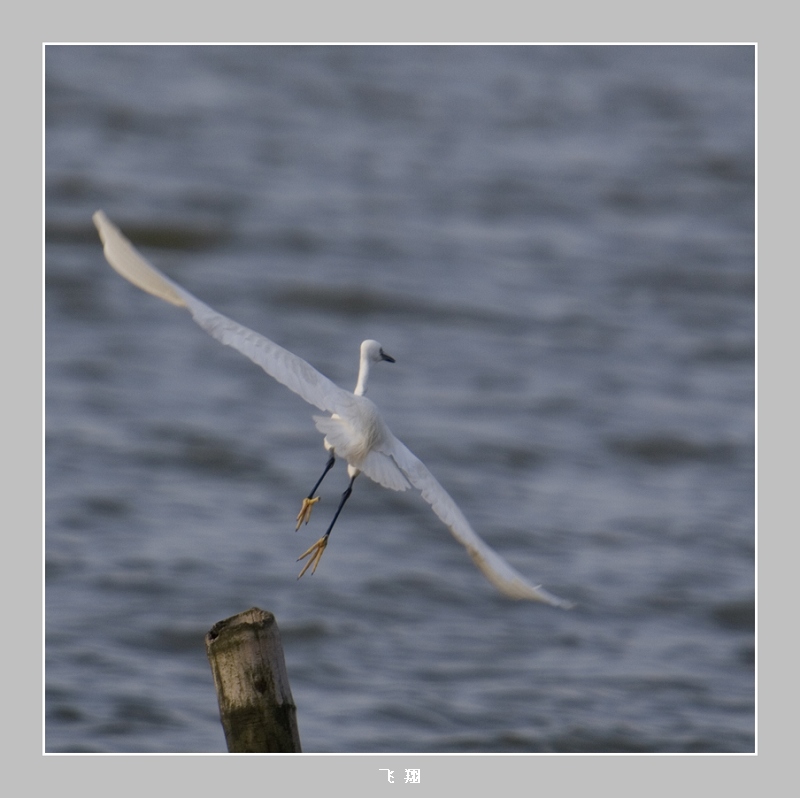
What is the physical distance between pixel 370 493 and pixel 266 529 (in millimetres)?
1239

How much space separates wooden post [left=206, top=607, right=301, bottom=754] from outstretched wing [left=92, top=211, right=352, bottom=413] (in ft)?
2.23

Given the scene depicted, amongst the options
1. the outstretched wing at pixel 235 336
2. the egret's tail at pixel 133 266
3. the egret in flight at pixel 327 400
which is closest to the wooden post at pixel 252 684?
the egret in flight at pixel 327 400

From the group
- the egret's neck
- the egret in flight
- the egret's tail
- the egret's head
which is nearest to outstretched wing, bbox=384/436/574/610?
the egret in flight

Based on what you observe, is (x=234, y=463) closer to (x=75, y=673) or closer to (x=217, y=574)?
(x=217, y=574)

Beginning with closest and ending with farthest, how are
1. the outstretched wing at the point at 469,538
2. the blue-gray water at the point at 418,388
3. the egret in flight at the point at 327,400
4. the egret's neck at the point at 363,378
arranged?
the outstretched wing at the point at 469,538, the egret in flight at the point at 327,400, the egret's neck at the point at 363,378, the blue-gray water at the point at 418,388

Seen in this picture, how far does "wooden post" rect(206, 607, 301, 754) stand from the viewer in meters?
4.13

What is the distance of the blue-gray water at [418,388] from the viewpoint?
8.86 meters

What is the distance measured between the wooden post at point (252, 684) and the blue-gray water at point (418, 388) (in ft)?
10.8

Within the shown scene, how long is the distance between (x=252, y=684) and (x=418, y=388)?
29.4ft

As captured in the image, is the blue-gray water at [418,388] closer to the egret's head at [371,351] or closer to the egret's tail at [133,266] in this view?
the egret's head at [371,351]

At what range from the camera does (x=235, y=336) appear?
13.6 feet

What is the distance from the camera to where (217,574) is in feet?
31.8

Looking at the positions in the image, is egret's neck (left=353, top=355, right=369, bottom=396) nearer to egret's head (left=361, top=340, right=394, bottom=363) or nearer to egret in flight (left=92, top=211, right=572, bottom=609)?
egret's head (left=361, top=340, right=394, bottom=363)

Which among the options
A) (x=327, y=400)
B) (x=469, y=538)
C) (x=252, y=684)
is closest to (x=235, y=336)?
(x=327, y=400)
